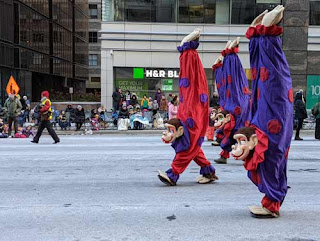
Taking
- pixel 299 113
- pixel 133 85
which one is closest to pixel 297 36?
pixel 133 85

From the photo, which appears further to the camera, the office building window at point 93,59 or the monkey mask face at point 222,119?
the office building window at point 93,59

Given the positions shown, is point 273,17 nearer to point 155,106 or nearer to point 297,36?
point 155,106

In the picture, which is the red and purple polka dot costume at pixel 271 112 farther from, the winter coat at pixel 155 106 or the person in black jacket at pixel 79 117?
the winter coat at pixel 155 106

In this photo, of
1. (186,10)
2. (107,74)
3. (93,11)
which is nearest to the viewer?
(107,74)

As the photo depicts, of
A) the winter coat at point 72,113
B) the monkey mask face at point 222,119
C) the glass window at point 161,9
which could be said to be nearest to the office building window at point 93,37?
the glass window at point 161,9

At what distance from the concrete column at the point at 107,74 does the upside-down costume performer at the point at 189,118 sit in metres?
18.0

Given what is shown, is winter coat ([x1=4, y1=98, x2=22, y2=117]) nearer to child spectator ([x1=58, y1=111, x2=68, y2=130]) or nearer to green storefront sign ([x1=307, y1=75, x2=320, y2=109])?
child spectator ([x1=58, y1=111, x2=68, y2=130])

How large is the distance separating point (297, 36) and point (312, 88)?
3.38m

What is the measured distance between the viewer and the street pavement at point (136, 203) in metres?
4.55

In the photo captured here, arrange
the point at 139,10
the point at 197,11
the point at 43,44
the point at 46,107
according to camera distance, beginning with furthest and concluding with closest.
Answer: the point at 43,44 → the point at 197,11 → the point at 139,10 → the point at 46,107

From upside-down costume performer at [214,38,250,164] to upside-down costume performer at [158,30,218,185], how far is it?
227 centimetres

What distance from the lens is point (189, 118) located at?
6359 mm

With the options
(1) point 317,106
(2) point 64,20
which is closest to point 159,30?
(1) point 317,106

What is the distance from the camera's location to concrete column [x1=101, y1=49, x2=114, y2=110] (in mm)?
24266
